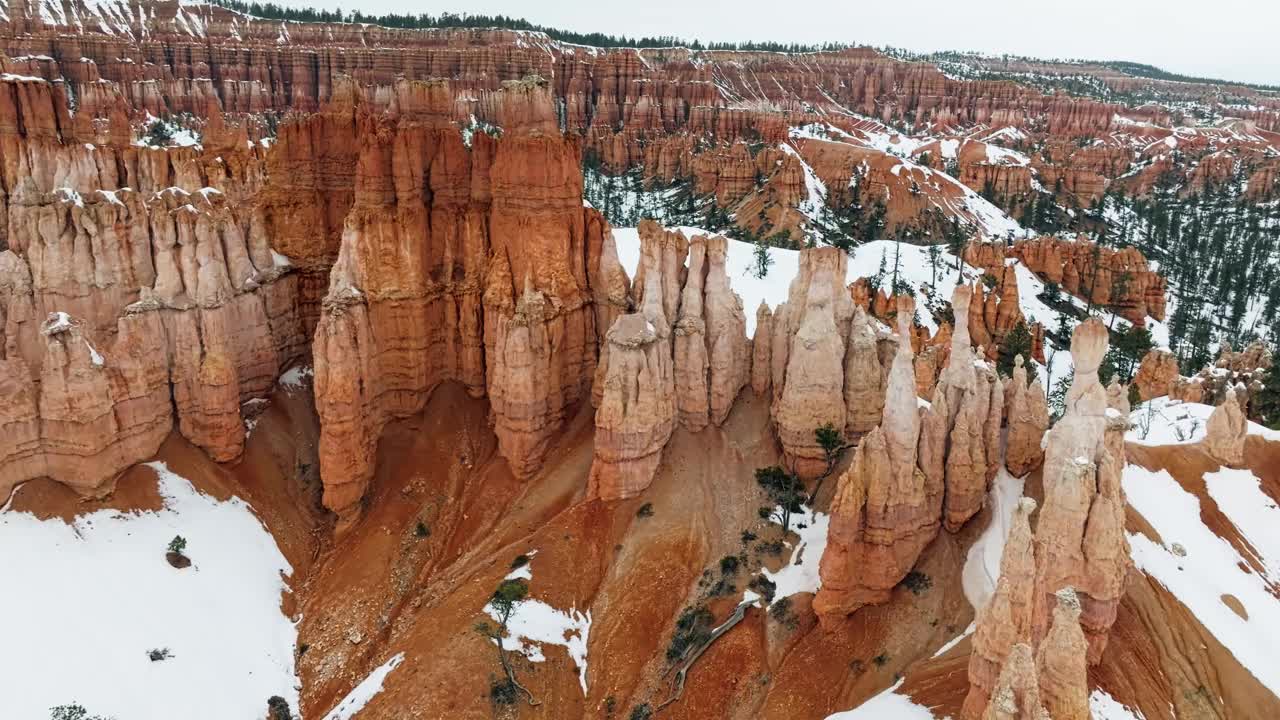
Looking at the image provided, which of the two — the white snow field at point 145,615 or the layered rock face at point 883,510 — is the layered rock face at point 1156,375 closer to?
the layered rock face at point 883,510

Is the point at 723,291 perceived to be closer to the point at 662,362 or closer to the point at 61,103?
the point at 662,362

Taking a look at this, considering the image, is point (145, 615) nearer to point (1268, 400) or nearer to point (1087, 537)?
point (1087, 537)

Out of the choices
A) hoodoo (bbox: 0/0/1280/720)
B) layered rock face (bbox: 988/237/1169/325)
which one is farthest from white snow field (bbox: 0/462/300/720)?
layered rock face (bbox: 988/237/1169/325)

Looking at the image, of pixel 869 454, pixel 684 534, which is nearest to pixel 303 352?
pixel 684 534

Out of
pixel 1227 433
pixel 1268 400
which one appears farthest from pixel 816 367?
pixel 1268 400

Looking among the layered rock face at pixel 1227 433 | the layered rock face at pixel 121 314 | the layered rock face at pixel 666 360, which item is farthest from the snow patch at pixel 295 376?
the layered rock face at pixel 1227 433
